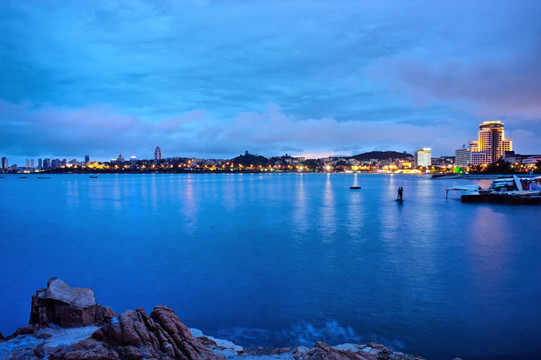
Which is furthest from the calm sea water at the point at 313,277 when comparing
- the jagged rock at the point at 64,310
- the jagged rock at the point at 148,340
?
the jagged rock at the point at 64,310

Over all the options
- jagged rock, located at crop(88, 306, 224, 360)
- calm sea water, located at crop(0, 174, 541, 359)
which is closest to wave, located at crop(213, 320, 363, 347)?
calm sea water, located at crop(0, 174, 541, 359)

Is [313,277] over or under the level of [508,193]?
under

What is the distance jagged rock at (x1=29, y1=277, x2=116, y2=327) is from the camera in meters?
7.00

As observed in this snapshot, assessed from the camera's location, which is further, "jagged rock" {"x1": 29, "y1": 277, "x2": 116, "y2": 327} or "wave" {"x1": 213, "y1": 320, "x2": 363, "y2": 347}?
"wave" {"x1": 213, "y1": 320, "x2": 363, "y2": 347}

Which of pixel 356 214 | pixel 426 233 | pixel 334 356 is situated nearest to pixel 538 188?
pixel 356 214

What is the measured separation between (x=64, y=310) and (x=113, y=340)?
2011 millimetres

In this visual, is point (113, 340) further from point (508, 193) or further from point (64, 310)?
point (508, 193)

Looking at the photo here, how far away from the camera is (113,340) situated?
19.2 ft

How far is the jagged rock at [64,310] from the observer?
700cm

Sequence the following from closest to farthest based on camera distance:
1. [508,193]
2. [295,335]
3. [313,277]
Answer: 1. [295,335]
2. [313,277]
3. [508,193]

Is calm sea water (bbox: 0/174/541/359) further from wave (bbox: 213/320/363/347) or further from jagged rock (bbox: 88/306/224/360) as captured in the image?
jagged rock (bbox: 88/306/224/360)

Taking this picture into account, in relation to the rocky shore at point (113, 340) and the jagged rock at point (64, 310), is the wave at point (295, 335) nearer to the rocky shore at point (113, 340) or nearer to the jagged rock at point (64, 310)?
the rocky shore at point (113, 340)

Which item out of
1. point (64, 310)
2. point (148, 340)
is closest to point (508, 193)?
point (148, 340)

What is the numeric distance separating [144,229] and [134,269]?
1135 centimetres
